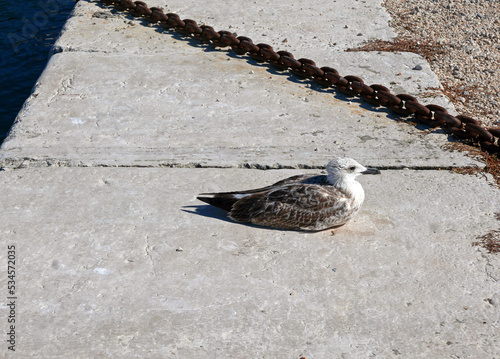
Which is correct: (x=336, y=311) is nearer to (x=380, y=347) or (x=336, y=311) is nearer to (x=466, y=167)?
(x=380, y=347)

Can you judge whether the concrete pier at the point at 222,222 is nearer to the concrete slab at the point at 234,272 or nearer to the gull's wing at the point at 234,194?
the concrete slab at the point at 234,272

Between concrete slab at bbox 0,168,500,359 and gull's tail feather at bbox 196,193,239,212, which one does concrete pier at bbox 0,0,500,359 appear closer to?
concrete slab at bbox 0,168,500,359

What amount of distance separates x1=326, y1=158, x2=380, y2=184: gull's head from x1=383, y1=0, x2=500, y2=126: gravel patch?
2502 millimetres

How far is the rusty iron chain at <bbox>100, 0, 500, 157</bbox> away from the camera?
237 inches

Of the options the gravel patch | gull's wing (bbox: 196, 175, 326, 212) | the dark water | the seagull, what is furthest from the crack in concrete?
the dark water

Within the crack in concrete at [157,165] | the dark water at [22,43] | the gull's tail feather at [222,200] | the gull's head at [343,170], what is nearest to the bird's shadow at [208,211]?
the gull's tail feather at [222,200]

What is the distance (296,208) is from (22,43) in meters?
7.13

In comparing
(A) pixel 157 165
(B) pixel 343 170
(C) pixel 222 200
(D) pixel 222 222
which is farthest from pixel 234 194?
(A) pixel 157 165

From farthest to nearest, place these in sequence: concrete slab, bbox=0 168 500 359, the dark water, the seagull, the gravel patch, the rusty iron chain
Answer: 1. the dark water
2. the gravel patch
3. the rusty iron chain
4. the seagull
5. concrete slab, bbox=0 168 500 359

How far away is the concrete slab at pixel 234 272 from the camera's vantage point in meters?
3.84

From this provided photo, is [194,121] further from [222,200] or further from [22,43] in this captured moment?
[22,43]

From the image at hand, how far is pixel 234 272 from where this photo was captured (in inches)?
174

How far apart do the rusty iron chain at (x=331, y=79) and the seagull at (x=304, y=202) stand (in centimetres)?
163

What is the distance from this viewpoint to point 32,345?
148 inches
